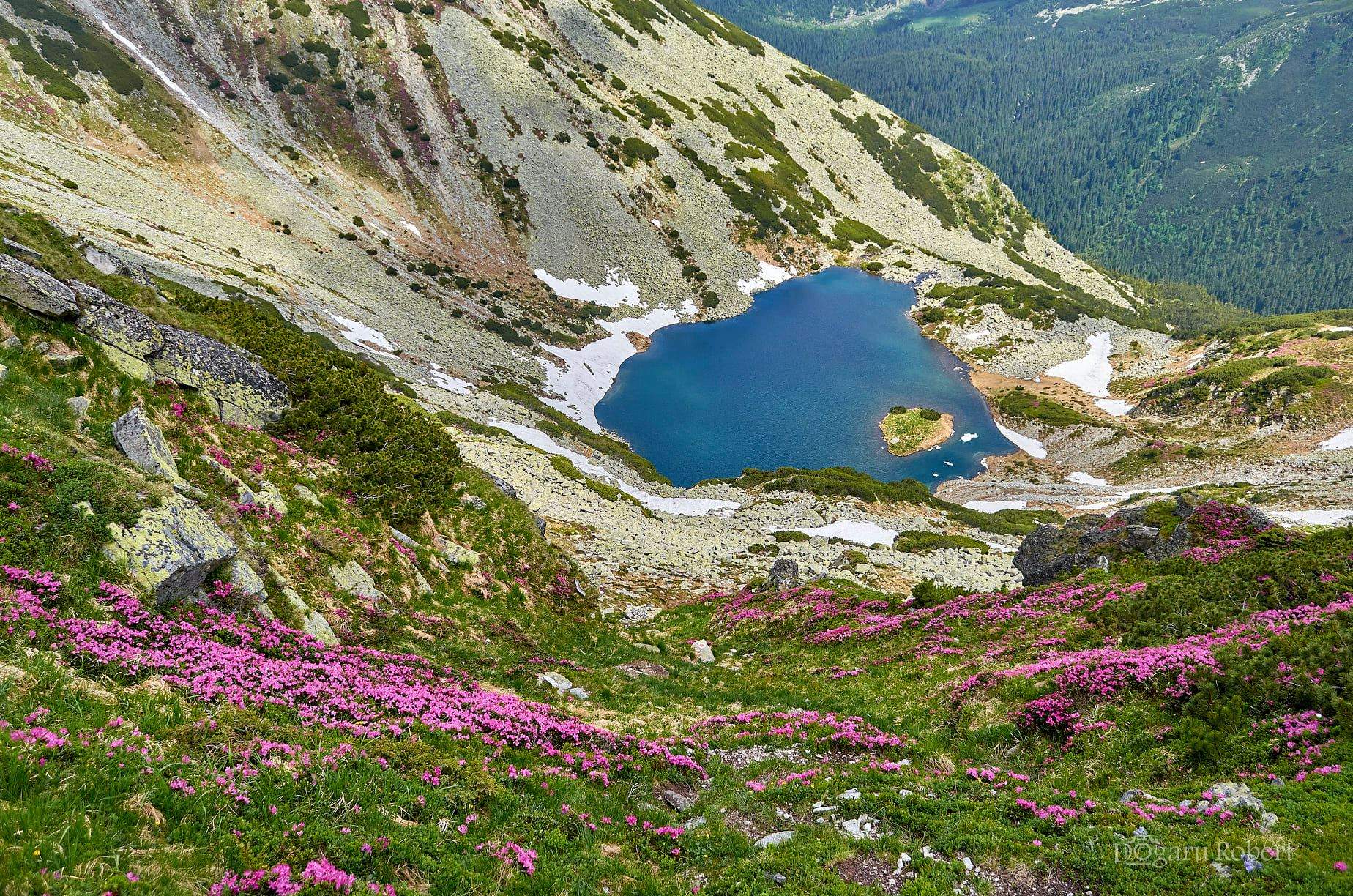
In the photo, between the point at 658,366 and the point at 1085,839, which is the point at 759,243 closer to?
the point at 658,366

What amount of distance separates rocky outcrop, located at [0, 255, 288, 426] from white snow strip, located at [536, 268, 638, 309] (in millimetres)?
77524

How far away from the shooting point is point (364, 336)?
204ft

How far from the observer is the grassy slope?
7207 mm

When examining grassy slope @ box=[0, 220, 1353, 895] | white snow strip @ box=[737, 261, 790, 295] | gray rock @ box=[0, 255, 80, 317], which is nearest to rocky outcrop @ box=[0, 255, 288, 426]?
gray rock @ box=[0, 255, 80, 317]

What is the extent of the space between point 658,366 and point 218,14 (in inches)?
3464

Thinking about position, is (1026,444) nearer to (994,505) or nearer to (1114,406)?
(994,505)

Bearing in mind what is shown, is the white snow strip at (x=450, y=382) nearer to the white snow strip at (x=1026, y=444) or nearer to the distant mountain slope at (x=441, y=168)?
the distant mountain slope at (x=441, y=168)

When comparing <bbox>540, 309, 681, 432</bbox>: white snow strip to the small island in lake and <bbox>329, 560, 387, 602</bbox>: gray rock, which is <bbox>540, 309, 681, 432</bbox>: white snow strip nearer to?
the small island in lake

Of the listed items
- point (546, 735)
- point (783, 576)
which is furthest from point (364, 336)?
point (546, 735)

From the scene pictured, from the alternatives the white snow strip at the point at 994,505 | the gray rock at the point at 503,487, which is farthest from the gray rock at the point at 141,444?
Answer: the white snow strip at the point at 994,505

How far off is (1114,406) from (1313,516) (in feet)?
167

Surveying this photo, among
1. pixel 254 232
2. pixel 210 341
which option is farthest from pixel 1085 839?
pixel 254 232

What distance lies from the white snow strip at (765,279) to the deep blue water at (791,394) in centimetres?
218

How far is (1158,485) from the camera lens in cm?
7081
